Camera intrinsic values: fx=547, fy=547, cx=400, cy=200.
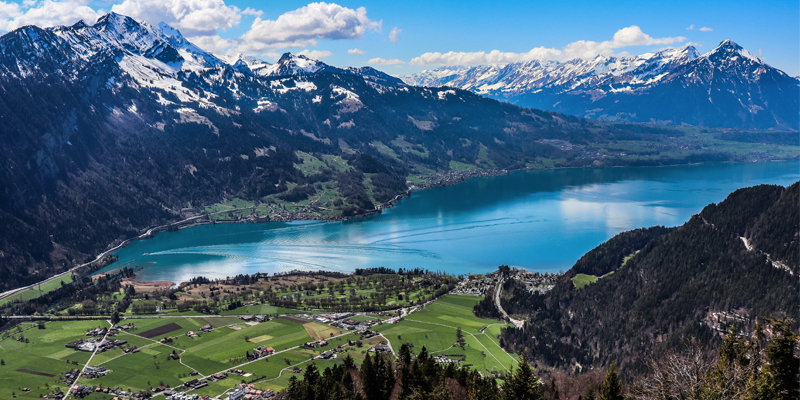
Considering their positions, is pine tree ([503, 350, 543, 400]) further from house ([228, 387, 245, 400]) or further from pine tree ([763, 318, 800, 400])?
house ([228, 387, 245, 400])

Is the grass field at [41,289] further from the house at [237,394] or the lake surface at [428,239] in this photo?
the house at [237,394]

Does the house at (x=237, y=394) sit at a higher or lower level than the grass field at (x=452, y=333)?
Result: higher

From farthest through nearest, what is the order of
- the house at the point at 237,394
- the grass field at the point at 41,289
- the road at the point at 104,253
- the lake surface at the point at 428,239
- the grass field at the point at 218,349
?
the lake surface at the point at 428,239, the road at the point at 104,253, the grass field at the point at 41,289, the grass field at the point at 218,349, the house at the point at 237,394

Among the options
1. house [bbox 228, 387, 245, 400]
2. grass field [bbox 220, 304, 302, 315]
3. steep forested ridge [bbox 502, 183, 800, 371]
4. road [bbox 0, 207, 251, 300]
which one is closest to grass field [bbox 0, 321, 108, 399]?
grass field [bbox 220, 304, 302, 315]

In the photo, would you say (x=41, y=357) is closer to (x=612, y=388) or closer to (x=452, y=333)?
(x=452, y=333)

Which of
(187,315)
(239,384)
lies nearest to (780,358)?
(239,384)

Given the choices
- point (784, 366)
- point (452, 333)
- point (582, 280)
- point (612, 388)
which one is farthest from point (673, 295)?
point (784, 366)

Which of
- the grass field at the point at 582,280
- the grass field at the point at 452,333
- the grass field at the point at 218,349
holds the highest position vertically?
the grass field at the point at 582,280

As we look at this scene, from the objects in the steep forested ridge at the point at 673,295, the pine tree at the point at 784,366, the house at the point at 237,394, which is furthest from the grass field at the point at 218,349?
the pine tree at the point at 784,366

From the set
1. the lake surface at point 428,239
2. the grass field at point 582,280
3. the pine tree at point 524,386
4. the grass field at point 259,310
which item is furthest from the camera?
the lake surface at point 428,239
